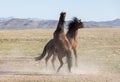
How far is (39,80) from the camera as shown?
16.2m

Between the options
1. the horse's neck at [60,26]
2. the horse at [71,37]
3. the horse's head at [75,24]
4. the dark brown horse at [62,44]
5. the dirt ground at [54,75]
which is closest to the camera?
the dirt ground at [54,75]

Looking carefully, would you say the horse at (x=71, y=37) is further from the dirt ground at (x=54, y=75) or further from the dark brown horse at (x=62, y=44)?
the dirt ground at (x=54, y=75)

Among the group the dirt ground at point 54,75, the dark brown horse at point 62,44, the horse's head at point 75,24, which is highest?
the horse's head at point 75,24

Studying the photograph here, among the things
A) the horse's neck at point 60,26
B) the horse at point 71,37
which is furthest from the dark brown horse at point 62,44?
the horse at point 71,37

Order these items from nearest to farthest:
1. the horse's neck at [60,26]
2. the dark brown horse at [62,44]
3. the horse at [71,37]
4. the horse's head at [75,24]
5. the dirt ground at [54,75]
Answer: the dirt ground at [54,75] < the dark brown horse at [62,44] < the horse's neck at [60,26] < the horse at [71,37] < the horse's head at [75,24]

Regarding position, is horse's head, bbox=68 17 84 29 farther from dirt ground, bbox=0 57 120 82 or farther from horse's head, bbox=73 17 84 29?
dirt ground, bbox=0 57 120 82

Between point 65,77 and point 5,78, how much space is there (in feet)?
7.36

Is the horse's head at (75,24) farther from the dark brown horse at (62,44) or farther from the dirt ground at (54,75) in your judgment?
the dark brown horse at (62,44)

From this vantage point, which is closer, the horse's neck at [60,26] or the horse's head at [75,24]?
the horse's neck at [60,26]

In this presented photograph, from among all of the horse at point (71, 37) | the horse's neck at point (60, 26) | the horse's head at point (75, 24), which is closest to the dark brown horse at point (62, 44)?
the horse's neck at point (60, 26)

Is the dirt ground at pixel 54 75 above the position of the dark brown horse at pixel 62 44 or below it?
below

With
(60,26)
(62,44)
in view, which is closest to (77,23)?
(60,26)

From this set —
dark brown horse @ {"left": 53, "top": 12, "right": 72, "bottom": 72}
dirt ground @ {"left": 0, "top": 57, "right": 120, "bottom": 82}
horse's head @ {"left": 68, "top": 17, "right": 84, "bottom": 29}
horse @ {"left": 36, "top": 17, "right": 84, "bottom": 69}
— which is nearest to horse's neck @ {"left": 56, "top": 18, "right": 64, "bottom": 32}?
dark brown horse @ {"left": 53, "top": 12, "right": 72, "bottom": 72}

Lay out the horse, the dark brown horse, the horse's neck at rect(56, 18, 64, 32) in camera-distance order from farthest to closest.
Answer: the horse → the horse's neck at rect(56, 18, 64, 32) → the dark brown horse
